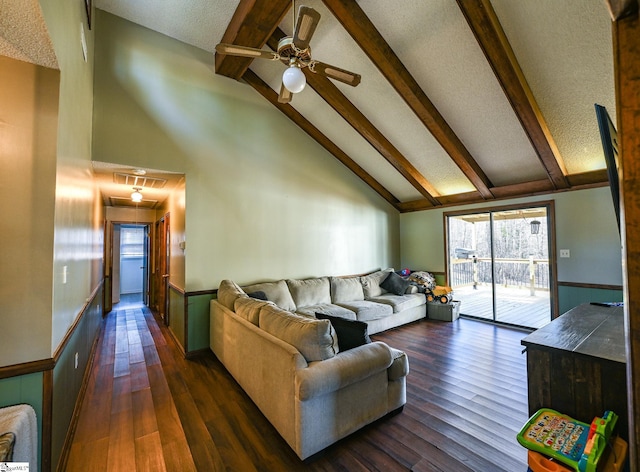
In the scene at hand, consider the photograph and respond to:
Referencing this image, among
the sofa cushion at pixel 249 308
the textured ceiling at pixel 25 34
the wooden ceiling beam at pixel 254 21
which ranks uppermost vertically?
the wooden ceiling beam at pixel 254 21

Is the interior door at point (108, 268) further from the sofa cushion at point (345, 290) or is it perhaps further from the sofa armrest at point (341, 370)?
the sofa armrest at point (341, 370)

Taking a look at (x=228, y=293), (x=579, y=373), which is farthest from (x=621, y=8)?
(x=228, y=293)

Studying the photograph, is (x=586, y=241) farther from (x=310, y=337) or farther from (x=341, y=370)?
(x=310, y=337)

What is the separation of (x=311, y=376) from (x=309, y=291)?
8.73 ft

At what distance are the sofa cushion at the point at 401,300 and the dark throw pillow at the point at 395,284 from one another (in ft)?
0.39

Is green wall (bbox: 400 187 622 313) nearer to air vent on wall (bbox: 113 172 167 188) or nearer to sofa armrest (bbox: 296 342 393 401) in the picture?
sofa armrest (bbox: 296 342 393 401)

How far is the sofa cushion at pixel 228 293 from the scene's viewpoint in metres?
3.30

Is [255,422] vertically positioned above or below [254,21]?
below

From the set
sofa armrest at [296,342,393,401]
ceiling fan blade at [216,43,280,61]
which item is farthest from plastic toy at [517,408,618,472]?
ceiling fan blade at [216,43,280,61]

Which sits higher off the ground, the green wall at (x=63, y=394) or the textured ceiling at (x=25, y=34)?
the textured ceiling at (x=25, y=34)

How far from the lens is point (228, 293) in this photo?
3.44 m

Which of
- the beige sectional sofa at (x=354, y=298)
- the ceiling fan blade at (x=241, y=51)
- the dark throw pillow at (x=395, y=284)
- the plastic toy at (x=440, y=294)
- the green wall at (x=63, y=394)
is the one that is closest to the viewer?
the green wall at (x=63, y=394)

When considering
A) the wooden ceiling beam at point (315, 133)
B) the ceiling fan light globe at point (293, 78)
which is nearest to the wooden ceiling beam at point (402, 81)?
the ceiling fan light globe at point (293, 78)

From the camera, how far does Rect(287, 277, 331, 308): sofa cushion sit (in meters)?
4.34
